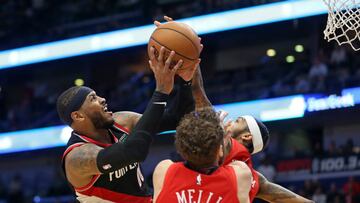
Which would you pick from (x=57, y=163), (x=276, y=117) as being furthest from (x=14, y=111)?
(x=276, y=117)

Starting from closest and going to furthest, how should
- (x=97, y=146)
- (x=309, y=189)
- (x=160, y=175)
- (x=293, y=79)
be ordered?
(x=160, y=175) < (x=97, y=146) < (x=309, y=189) < (x=293, y=79)

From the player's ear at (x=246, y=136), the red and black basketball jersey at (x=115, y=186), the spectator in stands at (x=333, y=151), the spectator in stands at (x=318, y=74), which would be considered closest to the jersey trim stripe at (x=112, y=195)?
the red and black basketball jersey at (x=115, y=186)

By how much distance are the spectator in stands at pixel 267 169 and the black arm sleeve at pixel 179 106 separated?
9.04 m

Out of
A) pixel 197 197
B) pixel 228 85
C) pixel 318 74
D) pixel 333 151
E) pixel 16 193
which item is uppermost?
pixel 197 197

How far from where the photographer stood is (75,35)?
17078 millimetres

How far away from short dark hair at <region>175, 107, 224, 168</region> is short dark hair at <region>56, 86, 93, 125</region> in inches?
43.7

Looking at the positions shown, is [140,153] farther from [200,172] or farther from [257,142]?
[257,142]

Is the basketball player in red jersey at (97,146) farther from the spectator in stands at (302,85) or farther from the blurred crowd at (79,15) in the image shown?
the blurred crowd at (79,15)

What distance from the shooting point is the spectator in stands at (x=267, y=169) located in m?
12.8

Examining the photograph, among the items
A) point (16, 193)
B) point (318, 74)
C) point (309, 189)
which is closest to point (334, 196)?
point (309, 189)

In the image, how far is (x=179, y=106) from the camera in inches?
153

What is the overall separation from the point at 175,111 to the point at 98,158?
714 millimetres

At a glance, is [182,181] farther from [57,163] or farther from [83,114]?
[57,163]

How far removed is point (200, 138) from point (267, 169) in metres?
10.4
